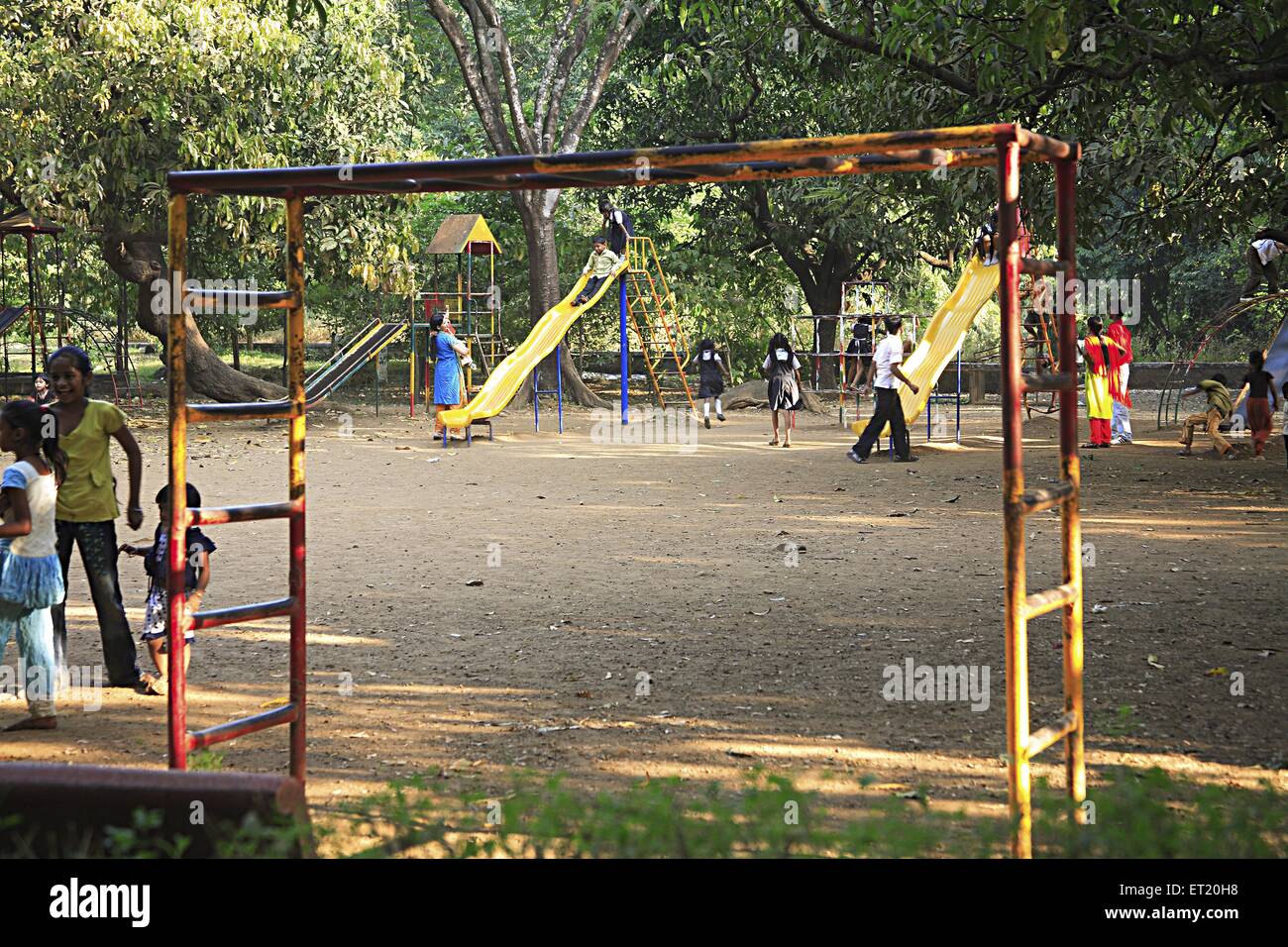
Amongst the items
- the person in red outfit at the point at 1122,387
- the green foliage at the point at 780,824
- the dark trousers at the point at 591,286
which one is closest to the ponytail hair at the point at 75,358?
the green foliage at the point at 780,824

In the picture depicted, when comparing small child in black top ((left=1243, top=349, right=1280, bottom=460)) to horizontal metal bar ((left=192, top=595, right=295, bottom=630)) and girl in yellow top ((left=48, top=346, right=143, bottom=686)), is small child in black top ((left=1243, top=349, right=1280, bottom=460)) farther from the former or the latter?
horizontal metal bar ((left=192, top=595, right=295, bottom=630))

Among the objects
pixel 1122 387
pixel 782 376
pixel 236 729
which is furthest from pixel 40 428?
pixel 1122 387

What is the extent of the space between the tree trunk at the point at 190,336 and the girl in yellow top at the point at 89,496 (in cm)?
1846

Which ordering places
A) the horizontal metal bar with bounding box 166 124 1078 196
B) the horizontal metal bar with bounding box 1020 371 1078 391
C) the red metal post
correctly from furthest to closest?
the red metal post < the horizontal metal bar with bounding box 1020 371 1078 391 < the horizontal metal bar with bounding box 166 124 1078 196

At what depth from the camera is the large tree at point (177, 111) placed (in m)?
20.2

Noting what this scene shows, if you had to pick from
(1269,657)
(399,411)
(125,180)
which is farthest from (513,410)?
(1269,657)

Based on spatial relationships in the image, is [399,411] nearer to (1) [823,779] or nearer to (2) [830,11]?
(2) [830,11]

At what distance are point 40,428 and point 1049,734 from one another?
4.43 metres

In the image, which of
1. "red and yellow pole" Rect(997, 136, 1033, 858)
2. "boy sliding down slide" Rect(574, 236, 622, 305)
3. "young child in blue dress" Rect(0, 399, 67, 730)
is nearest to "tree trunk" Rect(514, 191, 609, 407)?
"boy sliding down slide" Rect(574, 236, 622, 305)

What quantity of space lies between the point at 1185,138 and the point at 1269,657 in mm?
10017

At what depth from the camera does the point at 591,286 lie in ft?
77.3

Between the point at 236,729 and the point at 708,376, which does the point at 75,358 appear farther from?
the point at 708,376

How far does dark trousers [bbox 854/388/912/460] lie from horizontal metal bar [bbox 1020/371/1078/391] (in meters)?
12.2

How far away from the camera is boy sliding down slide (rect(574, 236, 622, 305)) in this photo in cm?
2327
